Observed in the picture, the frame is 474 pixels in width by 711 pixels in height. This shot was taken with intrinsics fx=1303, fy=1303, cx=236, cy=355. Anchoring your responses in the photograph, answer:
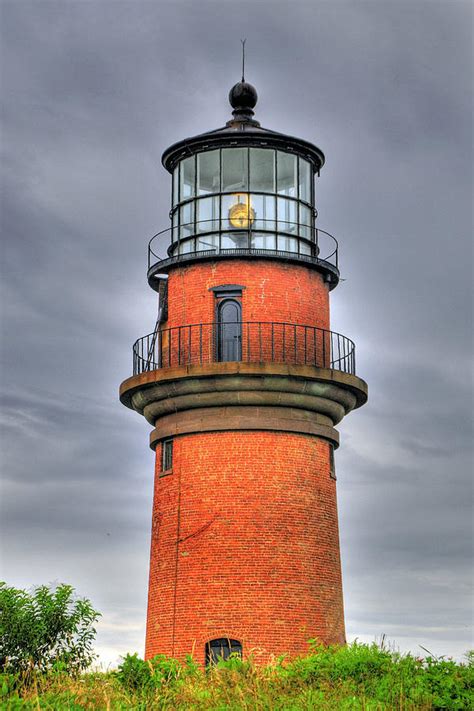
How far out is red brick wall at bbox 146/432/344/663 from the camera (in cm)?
2886

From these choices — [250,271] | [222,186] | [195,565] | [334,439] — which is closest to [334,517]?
[334,439]

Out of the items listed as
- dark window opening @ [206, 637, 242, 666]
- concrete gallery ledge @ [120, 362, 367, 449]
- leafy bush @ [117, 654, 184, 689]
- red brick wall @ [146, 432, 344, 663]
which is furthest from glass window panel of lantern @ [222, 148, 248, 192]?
leafy bush @ [117, 654, 184, 689]

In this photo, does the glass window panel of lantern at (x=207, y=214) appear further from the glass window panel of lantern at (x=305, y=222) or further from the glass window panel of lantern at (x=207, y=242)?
the glass window panel of lantern at (x=305, y=222)

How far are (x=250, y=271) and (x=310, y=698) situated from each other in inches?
453

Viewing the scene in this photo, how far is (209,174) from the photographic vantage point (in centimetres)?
3177

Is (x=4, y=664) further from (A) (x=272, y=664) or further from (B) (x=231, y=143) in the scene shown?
(B) (x=231, y=143)

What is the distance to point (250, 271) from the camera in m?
31.0

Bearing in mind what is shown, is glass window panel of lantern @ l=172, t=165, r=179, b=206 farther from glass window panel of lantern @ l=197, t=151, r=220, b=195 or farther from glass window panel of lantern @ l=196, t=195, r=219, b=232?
glass window panel of lantern @ l=196, t=195, r=219, b=232

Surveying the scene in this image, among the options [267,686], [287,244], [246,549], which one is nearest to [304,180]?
[287,244]

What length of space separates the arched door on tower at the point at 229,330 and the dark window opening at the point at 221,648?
6489mm

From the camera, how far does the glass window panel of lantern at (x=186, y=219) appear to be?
3183cm

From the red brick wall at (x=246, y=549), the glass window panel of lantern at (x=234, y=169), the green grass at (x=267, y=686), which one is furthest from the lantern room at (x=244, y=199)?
the green grass at (x=267, y=686)

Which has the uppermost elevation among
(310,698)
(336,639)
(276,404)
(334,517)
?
(276,404)

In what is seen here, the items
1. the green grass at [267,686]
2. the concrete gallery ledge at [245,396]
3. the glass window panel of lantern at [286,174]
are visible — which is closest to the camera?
the green grass at [267,686]
